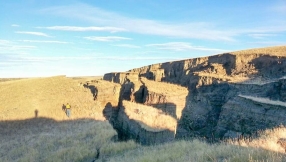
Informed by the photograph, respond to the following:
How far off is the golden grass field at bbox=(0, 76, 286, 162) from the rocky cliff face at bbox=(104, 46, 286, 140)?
22.9ft

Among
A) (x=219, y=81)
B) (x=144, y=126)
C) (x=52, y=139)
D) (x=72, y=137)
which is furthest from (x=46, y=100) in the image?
(x=219, y=81)

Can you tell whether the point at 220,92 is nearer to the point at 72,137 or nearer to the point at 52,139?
the point at 72,137

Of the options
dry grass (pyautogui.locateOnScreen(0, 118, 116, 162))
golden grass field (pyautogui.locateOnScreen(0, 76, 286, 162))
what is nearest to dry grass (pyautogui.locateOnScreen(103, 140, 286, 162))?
golden grass field (pyautogui.locateOnScreen(0, 76, 286, 162))

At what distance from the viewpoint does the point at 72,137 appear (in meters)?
12.3

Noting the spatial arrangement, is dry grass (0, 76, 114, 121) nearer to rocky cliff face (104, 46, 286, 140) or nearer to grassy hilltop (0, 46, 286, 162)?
grassy hilltop (0, 46, 286, 162)

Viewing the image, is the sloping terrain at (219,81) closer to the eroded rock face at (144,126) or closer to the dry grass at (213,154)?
the eroded rock face at (144,126)

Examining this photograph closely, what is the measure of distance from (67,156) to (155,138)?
3.62 m

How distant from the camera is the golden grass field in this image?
7553mm

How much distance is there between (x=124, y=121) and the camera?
50.9 feet

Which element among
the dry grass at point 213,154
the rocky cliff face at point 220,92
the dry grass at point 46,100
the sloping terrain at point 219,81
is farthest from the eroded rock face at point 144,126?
the sloping terrain at point 219,81

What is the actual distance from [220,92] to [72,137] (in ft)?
102

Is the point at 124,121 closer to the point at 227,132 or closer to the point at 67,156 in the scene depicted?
the point at 67,156

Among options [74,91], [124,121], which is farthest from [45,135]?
[74,91]

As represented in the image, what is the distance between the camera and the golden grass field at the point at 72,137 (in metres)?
7.55
